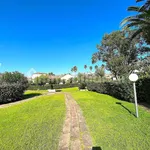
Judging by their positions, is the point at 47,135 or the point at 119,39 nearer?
the point at 47,135

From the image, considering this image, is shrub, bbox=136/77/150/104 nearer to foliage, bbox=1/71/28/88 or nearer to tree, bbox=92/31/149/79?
foliage, bbox=1/71/28/88

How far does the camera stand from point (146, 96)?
9.33m

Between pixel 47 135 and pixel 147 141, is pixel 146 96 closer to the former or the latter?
pixel 147 141

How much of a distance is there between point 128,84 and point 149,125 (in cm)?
573

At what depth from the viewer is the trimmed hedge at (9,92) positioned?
42.9 feet

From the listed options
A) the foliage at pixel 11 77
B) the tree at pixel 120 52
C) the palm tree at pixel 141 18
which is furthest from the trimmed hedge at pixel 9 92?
the tree at pixel 120 52

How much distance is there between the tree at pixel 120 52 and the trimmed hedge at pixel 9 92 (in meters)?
18.9

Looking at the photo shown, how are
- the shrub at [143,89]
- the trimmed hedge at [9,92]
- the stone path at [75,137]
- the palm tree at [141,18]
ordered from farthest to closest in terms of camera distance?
the trimmed hedge at [9,92], the shrub at [143,89], the palm tree at [141,18], the stone path at [75,137]

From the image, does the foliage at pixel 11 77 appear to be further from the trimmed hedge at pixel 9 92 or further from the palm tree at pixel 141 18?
the palm tree at pixel 141 18

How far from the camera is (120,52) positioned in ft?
95.6

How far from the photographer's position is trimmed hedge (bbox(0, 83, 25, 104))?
13078mm

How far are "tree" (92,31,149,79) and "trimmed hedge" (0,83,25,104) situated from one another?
744 inches

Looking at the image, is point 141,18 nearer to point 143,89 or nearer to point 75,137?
point 143,89

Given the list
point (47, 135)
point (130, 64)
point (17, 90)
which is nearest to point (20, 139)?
point (47, 135)
